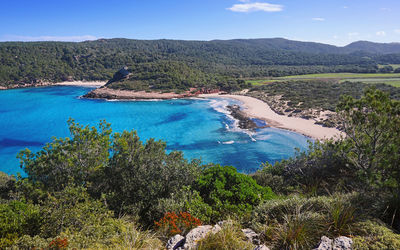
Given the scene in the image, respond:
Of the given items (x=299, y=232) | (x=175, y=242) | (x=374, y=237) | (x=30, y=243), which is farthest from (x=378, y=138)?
(x=30, y=243)

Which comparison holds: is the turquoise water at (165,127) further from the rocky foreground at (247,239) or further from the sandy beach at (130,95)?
the rocky foreground at (247,239)

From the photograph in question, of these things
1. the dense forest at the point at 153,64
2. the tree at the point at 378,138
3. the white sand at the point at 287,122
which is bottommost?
the white sand at the point at 287,122

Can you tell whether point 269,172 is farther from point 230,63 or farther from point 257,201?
point 230,63

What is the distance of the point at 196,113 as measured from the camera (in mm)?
48312

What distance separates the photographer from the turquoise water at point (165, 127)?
27781 mm

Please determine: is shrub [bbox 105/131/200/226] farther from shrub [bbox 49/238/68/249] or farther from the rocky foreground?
shrub [bbox 49/238/68/249]

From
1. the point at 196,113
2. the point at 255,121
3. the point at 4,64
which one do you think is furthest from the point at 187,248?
the point at 4,64

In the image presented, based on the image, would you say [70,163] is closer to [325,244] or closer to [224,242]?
[224,242]

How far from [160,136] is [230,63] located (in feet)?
387

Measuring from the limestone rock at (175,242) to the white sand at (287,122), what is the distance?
23.7 m

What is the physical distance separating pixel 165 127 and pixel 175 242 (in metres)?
34.2

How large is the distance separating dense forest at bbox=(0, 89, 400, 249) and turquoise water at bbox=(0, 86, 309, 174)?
13783 millimetres

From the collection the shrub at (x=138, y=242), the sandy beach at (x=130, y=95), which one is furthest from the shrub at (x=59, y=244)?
the sandy beach at (x=130, y=95)

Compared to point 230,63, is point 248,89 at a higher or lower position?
lower
